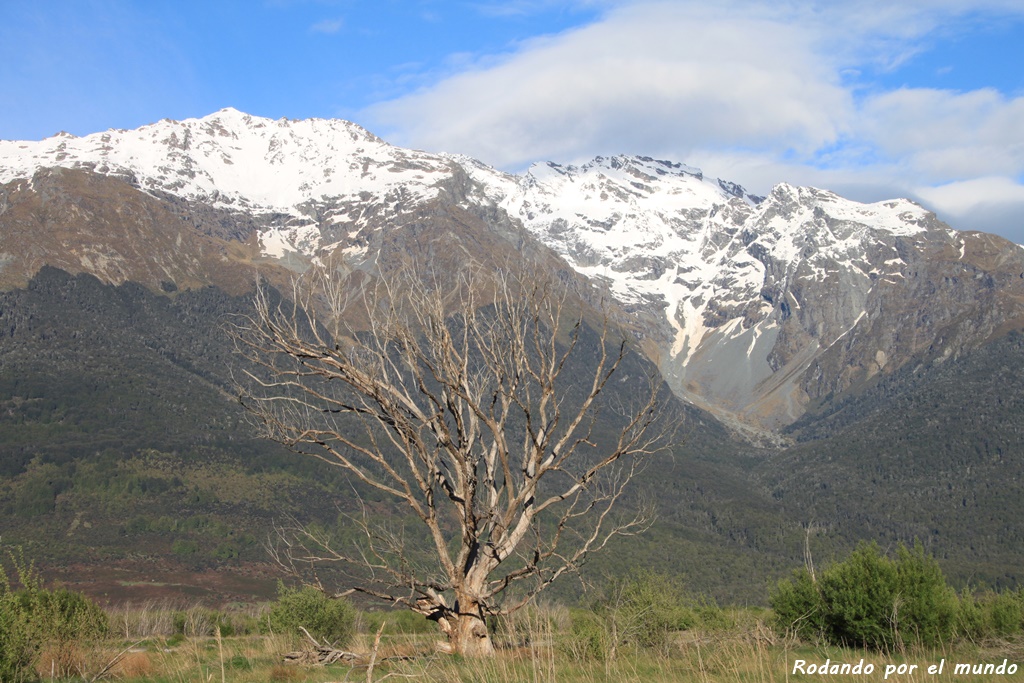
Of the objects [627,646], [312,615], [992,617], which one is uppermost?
[627,646]

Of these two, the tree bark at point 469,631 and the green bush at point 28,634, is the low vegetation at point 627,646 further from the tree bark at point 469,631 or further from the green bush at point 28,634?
the tree bark at point 469,631

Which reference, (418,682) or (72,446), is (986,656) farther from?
(72,446)

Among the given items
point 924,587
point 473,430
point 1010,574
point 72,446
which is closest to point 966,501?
point 1010,574

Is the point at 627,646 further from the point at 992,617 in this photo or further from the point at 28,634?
the point at 992,617

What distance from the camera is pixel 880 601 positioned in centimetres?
2420

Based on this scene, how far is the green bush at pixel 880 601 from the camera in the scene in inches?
939

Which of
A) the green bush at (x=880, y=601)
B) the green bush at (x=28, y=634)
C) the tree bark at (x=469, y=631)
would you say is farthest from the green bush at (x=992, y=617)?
the green bush at (x=28, y=634)

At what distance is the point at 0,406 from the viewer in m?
169

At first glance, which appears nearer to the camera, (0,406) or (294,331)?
(294,331)

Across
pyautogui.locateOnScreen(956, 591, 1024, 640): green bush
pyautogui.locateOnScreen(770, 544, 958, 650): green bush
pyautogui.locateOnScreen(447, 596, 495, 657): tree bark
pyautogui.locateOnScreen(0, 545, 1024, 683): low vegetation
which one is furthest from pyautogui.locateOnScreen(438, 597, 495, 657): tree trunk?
pyautogui.locateOnScreen(956, 591, 1024, 640): green bush

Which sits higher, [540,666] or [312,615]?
[540,666]

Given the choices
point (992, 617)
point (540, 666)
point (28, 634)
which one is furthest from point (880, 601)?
point (28, 634)

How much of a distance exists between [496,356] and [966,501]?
213 meters

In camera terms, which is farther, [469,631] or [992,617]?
[992,617]
